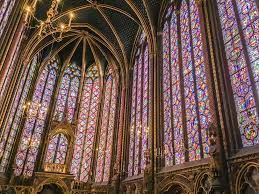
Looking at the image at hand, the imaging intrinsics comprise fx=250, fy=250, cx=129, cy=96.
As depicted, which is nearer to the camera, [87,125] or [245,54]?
[245,54]

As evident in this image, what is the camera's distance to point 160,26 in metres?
17.3

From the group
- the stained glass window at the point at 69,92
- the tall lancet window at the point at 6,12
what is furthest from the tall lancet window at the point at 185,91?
the stained glass window at the point at 69,92

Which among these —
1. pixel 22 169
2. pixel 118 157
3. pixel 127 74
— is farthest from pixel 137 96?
pixel 22 169

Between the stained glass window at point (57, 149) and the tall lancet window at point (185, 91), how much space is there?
407 inches

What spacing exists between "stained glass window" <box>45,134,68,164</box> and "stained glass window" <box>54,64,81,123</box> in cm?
191

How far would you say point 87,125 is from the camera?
73.6ft

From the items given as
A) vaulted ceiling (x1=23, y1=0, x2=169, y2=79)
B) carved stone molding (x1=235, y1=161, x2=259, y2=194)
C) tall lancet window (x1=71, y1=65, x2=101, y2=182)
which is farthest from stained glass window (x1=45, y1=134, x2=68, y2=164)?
carved stone molding (x1=235, y1=161, x2=259, y2=194)

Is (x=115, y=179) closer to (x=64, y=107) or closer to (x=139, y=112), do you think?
(x=139, y=112)

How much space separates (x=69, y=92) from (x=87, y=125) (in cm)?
371

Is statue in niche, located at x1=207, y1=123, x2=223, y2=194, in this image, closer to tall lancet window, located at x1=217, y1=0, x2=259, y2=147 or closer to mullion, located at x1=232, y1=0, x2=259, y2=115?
tall lancet window, located at x1=217, y1=0, x2=259, y2=147

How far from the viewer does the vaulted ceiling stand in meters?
17.8

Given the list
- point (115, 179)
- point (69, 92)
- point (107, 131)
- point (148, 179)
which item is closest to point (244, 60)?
point (148, 179)

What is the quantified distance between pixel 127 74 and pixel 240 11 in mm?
11087

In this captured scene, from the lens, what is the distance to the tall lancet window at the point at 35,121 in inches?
733
